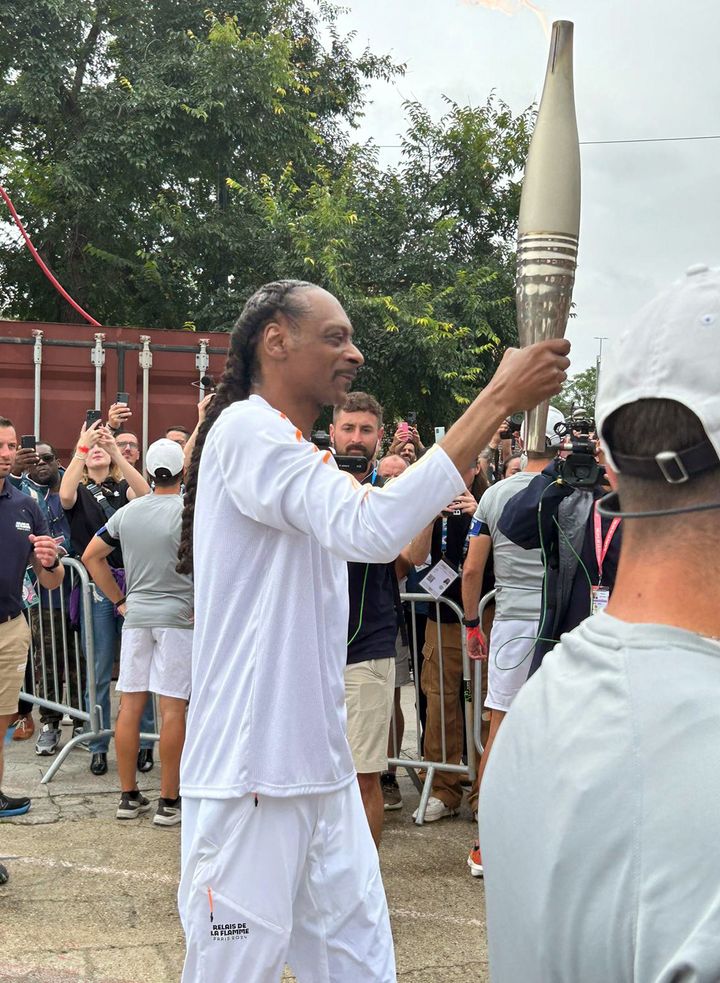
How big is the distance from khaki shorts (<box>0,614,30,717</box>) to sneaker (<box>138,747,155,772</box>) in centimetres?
171

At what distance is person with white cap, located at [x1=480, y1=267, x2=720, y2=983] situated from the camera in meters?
0.90

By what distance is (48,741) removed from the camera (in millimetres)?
7094

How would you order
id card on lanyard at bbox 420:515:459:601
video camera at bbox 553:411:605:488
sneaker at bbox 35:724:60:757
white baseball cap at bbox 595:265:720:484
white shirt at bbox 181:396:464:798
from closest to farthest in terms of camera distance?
white baseball cap at bbox 595:265:720:484 < white shirt at bbox 181:396:464:798 < video camera at bbox 553:411:605:488 < id card on lanyard at bbox 420:515:459:601 < sneaker at bbox 35:724:60:757

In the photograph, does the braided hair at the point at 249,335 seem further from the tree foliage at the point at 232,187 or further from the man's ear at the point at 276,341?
the tree foliage at the point at 232,187

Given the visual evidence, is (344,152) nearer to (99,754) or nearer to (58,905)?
(99,754)

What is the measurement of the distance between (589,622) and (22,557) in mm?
4847

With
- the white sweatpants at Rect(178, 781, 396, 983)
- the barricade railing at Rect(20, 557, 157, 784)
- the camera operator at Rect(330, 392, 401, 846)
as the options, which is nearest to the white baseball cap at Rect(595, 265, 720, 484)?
the white sweatpants at Rect(178, 781, 396, 983)

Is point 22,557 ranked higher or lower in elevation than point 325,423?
lower

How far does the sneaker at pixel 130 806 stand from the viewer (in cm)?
567

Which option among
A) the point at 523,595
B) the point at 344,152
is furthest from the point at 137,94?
the point at 523,595

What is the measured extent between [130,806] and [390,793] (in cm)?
153

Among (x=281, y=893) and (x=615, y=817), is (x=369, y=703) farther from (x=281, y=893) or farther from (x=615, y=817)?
(x=615, y=817)

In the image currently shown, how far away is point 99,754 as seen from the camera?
21.9 ft

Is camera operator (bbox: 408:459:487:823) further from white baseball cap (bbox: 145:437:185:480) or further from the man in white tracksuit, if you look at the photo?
the man in white tracksuit
